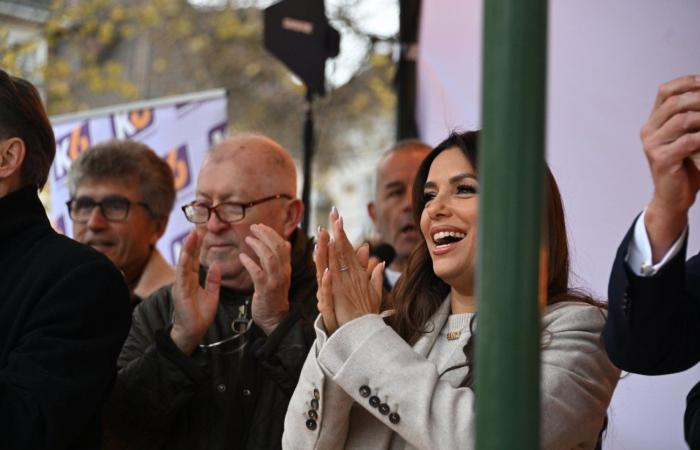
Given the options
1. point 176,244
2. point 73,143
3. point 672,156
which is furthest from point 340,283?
point 73,143

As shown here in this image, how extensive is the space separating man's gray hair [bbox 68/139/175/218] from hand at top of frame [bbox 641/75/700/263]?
10.6 ft

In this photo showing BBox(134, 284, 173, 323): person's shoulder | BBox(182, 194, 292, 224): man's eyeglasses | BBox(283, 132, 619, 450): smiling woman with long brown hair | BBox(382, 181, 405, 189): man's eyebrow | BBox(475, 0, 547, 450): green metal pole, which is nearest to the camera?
BBox(475, 0, 547, 450): green metal pole

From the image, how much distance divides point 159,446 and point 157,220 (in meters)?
1.58

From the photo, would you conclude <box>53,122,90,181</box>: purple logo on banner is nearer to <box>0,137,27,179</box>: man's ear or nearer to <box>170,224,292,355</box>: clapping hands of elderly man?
<box>170,224,292,355</box>: clapping hands of elderly man

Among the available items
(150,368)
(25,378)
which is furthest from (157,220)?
(25,378)

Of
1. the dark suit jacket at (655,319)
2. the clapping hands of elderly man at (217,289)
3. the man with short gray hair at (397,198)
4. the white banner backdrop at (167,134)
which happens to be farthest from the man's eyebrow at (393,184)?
the dark suit jacket at (655,319)

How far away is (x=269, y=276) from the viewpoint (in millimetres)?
3725

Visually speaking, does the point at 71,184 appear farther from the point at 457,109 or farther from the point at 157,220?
the point at 457,109

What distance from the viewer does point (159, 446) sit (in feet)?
12.3

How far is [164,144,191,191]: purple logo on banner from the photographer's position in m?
6.40

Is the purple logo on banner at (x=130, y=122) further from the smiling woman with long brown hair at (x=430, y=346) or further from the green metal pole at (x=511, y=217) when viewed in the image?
the green metal pole at (x=511, y=217)

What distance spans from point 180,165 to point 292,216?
2.26 metres

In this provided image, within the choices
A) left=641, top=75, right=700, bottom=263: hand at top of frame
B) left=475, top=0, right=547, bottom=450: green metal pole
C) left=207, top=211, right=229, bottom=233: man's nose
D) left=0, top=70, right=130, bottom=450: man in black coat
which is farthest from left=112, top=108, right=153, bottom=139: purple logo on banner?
left=475, top=0, right=547, bottom=450: green metal pole

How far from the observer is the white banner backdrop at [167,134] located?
637 cm
